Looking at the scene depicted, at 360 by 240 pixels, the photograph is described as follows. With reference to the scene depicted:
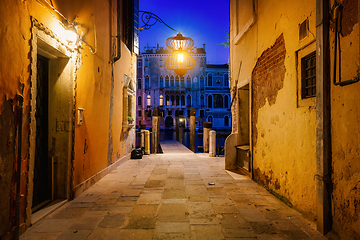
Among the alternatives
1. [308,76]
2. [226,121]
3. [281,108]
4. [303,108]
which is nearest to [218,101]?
[226,121]

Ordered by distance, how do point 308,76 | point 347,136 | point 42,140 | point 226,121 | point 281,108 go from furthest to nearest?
1. point 226,121
2. point 281,108
3. point 42,140
4. point 308,76
5. point 347,136

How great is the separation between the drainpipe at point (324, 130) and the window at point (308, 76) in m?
0.53

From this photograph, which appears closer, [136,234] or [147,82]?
[136,234]

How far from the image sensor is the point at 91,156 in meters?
4.50

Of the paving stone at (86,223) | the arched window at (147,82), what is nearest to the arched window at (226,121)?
the arched window at (147,82)

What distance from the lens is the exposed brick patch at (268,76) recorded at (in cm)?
369

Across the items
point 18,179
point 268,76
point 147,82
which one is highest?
point 147,82

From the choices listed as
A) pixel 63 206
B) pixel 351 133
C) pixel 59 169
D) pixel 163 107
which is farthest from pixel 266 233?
pixel 163 107

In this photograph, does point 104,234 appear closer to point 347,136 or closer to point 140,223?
point 140,223

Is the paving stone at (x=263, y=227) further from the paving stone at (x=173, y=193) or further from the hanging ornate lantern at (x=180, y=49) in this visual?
the hanging ornate lantern at (x=180, y=49)

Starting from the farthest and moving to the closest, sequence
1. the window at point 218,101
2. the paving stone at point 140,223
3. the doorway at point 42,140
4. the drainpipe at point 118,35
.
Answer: the window at point 218,101
the drainpipe at point 118,35
the doorway at point 42,140
the paving stone at point 140,223

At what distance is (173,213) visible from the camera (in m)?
3.05

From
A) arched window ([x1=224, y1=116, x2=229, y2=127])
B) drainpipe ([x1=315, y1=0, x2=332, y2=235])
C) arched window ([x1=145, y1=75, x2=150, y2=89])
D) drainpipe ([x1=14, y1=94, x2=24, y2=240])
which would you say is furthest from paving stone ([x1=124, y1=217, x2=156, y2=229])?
arched window ([x1=224, y1=116, x2=229, y2=127])

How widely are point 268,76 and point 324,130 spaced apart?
78.7 inches
